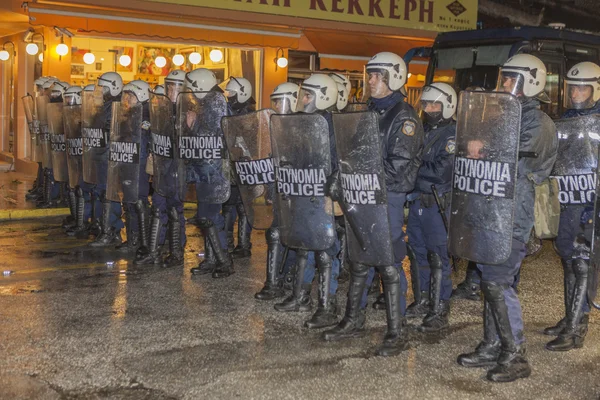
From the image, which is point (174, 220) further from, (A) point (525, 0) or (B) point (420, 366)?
(A) point (525, 0)

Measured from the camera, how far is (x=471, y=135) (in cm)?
532

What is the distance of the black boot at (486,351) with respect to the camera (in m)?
5.62

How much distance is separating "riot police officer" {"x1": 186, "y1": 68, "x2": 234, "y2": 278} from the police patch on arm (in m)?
2.53

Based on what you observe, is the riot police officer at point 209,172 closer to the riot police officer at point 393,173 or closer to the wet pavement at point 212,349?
the wet pavement at point 212,349

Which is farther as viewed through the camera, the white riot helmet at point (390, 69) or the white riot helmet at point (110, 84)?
the white riot helmet at point (110, 84)

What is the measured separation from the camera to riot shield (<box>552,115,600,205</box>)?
6117 millimetres

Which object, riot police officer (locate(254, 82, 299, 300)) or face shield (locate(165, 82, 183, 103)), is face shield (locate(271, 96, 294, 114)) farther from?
face shield (locate(165, 82, 183, 103))

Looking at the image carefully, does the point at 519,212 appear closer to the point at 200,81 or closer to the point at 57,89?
the point at 200,81

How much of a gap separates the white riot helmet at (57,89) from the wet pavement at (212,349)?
3.83m

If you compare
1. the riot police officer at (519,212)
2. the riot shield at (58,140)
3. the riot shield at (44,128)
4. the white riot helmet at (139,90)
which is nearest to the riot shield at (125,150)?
the white riot helmet at (139,90)

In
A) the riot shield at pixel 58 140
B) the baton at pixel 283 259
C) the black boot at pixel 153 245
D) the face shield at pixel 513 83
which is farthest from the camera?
the riot shield at pixel 58 140

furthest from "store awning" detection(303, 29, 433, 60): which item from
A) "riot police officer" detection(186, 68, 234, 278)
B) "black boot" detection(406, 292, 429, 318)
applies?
"black boot" detection(406, 292, 429, 318)

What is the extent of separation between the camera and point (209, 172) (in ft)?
26.4

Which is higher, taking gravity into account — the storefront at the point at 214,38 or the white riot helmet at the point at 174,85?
the storefront at the point at 214,38
